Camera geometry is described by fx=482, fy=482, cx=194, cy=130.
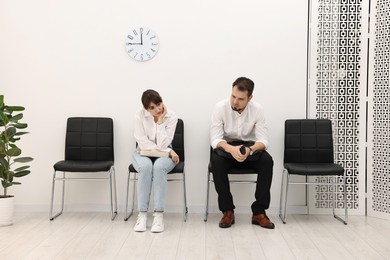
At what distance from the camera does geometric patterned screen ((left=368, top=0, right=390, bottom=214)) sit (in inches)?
176

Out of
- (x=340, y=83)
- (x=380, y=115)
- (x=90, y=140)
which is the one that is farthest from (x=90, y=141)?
(x=380, y=115)

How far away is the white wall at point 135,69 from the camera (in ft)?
15.4

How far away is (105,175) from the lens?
15.8 feet

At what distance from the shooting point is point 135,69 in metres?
4.75

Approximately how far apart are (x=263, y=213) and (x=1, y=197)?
2303mm

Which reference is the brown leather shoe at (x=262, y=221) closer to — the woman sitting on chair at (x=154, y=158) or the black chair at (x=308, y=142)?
the black chair at (x=308, y=142)

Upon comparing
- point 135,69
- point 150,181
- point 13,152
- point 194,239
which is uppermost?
point 135,69

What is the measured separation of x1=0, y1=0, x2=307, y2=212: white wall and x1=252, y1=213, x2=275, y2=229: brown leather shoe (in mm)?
530

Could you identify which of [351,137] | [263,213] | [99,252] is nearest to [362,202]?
[351,137]

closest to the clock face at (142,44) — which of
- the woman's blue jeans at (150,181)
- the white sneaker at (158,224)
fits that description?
the woman's blue jeans at (150,181)

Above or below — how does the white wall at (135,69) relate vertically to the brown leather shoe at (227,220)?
above

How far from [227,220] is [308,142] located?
3.65 ft

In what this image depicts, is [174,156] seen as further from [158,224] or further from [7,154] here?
[7,154]

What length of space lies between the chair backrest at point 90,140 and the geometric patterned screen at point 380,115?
8.24ft
